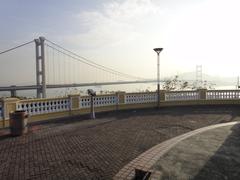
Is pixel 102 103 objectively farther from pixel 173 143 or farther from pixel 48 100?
pixel 173 143

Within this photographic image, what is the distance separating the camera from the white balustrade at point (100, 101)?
36.9 feet

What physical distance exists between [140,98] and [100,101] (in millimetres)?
2868

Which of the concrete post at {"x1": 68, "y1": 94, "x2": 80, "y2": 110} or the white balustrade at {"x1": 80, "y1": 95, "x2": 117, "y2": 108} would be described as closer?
the concrete post at {"x1": 68, "y1": 94, "x2": 80, "y2": 110}

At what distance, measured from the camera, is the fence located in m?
9.16

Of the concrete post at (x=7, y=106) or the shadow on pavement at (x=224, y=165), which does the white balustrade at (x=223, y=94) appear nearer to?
the shadow on pavement at (x=224, y=165)

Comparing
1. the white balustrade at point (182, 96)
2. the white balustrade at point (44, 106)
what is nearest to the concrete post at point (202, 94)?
the white balustrade at point (182, 96)

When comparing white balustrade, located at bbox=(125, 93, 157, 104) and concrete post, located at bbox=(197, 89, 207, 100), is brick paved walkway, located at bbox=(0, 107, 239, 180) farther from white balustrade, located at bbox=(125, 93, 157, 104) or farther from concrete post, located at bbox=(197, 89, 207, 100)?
concrete post, located at bbox=(197, 89, 207, 100)

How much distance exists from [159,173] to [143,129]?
149 inches

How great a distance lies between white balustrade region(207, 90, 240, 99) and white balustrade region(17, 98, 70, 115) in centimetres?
962

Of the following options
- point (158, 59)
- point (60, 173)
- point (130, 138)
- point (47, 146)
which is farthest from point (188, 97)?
point (60, 173)

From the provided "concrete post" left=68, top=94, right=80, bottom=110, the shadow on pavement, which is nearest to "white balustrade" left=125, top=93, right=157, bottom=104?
"concrete post" left=68, top=94, right=80, bottom=110

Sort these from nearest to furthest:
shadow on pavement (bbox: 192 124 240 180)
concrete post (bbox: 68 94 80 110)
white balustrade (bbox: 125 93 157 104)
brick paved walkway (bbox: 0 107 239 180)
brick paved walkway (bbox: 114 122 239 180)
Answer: shadow on pavement (bbox: 192 124 240 180), brick paved walkway (bbox: 114 122 239 180), brick paved walkway (bbox: 0 107 239 180), concrete post (bbox: 68 94 80 110), white balustrade (bbox: 125 93 157 104)

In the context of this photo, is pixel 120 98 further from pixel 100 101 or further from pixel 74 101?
pixel 74 101

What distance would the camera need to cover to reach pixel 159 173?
4.00 metres
